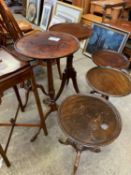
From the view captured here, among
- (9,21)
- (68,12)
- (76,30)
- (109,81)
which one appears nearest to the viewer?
(109,81)

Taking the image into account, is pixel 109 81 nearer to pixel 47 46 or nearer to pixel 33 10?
pixel 47 46

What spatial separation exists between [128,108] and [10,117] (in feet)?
4.20

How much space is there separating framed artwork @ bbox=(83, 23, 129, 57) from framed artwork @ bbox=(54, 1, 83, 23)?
19.1 inches

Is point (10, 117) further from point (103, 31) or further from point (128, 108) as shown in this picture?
point (103, 31)

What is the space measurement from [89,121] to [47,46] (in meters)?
0.69

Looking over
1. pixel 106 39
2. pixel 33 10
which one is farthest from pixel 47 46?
pixel 33 10

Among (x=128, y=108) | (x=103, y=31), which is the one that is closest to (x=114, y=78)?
(x=128, y=108)

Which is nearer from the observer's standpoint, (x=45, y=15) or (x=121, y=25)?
(x=121, y=25)

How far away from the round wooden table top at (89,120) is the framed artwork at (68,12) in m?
2.10

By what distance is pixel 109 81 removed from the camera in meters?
1.56

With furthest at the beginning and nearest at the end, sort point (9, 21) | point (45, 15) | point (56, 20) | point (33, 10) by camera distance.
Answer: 1. point (33, 10)
2. point (45, 15)
3. point (56, 20)
4. point (9, 21)

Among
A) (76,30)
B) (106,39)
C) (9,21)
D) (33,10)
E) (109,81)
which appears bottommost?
(33,10)

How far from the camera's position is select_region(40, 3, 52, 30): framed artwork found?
355 cm

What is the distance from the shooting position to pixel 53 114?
6.25ft
